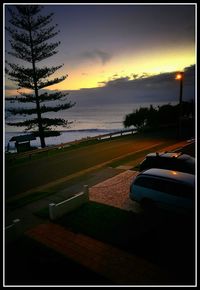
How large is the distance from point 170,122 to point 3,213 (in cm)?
3405

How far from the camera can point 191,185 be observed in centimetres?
883

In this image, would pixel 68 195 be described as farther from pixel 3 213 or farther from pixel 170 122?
pixel 170 122

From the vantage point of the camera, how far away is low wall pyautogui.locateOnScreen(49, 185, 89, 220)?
941 centimetres

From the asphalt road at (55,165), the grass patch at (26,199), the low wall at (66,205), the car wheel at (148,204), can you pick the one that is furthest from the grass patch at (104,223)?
the asphalt road at (55,165)

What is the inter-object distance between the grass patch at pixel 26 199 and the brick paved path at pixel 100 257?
2.60m

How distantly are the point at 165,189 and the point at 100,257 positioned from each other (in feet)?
11.7

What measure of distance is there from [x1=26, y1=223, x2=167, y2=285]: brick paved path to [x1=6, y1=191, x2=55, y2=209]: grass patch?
2.60 meters

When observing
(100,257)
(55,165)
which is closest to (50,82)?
(55,165)

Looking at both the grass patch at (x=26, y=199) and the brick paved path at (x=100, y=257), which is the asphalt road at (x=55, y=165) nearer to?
the grass patch at (x=26, y=199)

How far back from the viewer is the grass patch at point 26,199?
1116cm

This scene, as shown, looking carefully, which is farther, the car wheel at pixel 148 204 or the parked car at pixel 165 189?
the car wheel at pixel 148 204

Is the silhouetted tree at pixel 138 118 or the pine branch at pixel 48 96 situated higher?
the pine branch at pixel 48 96

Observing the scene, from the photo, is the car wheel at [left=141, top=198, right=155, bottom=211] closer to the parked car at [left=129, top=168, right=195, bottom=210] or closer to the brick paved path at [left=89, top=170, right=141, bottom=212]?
the parked car at [left=129, top=168, right=195, bottom=210]

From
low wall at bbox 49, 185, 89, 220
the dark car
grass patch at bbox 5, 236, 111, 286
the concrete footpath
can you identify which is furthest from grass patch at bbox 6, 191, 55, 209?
the dark car
